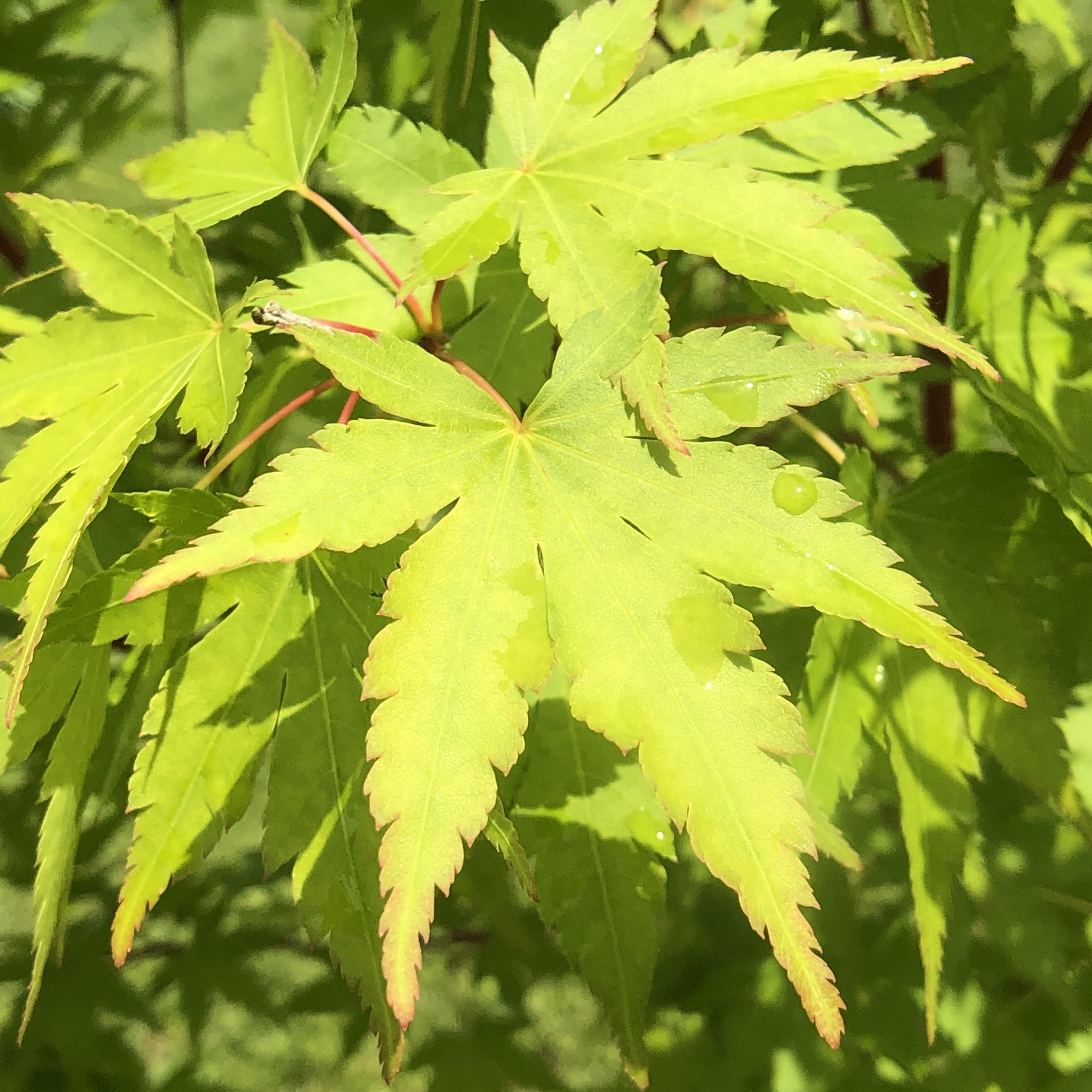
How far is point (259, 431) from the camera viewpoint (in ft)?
1.98

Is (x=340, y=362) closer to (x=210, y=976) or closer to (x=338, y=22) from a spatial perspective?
(x=338, y=22)

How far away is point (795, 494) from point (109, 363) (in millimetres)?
427

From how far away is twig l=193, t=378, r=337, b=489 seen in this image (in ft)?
1.88

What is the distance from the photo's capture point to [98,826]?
112cm

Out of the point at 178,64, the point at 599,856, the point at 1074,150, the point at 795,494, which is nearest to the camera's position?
the point at 795,494

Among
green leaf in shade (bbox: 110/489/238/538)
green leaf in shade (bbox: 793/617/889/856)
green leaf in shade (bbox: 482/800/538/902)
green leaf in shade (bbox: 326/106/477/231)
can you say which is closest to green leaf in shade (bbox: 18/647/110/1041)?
green leaf in shade (bbox: 110/489/238/538)

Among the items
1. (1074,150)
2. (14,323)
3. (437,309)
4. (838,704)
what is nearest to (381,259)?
(437,309)

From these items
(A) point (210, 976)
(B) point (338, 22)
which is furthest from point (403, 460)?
(A) point (210, 976)

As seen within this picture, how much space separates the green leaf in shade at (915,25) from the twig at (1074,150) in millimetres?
421

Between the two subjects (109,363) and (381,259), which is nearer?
(109,363)

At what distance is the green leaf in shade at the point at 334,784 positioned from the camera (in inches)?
20.0

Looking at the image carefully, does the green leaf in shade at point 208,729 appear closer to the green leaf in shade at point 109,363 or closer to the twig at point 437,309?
the green leaf in shade at point 109,363

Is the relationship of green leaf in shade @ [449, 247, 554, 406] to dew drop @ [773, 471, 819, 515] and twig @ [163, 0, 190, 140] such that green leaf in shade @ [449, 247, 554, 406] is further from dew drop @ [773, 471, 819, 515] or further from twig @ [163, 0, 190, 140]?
twig @ [163, 0, 190, 140]

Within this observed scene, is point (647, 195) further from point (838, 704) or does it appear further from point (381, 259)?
point (838, 704)
